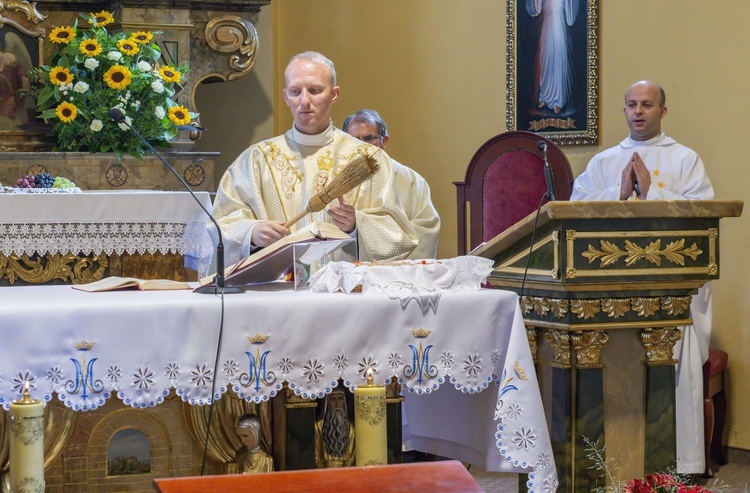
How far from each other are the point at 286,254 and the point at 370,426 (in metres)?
0.71

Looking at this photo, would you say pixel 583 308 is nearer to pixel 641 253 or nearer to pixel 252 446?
pixel 641 253

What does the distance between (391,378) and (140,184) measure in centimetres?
394

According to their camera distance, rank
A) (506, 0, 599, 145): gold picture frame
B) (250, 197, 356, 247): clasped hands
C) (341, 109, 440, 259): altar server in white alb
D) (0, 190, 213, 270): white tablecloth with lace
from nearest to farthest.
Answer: (250, 197, 356, 247): clasped hands → (341, 109, 440, 259): altar server in white alb → (0, 190, 213, 270): white tablecloth with lace → (506, 0, 599, 145): gold picture frame

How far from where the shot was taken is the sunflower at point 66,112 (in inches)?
262

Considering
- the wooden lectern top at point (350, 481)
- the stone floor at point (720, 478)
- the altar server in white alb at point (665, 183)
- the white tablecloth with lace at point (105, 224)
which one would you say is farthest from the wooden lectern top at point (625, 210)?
the white tablecloth with lace at point (105, 224)

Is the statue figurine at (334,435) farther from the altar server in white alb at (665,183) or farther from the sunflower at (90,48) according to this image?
the sunflower at (90,48)

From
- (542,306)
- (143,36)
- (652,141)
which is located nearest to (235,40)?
(143,36)

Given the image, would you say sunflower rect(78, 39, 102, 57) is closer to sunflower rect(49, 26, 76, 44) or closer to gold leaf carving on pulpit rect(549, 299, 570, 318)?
sunflower rect(49, 26, 76, 44)

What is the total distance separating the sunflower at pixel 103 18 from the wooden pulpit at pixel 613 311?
399 centimetres

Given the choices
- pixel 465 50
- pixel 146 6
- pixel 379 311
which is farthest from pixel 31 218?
pixel 465 50

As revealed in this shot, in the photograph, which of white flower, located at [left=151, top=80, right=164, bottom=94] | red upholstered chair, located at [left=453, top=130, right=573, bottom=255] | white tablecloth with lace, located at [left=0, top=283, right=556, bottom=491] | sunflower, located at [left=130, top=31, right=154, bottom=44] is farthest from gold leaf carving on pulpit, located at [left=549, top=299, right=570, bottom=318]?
sunflower, located at [left=130, top=31, right=154, bottom=44]

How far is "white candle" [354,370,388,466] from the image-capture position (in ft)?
9.25

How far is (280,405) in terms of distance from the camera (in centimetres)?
339

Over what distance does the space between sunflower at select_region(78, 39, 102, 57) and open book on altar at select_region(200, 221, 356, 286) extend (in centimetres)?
361
